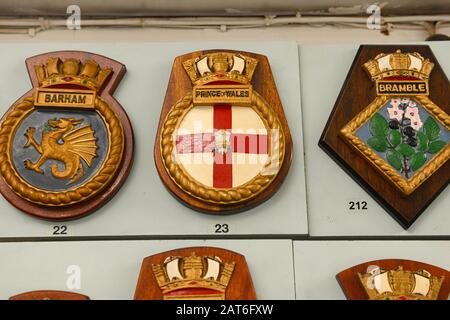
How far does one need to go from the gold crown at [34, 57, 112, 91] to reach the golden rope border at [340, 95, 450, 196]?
534 mm

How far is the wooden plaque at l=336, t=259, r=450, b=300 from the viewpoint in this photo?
117 cm

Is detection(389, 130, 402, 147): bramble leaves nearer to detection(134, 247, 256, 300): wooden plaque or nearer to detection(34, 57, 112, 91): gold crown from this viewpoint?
detection(134, 247, 256, 300): wooden plaque

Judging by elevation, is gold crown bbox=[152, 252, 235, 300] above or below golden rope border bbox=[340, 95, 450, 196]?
below

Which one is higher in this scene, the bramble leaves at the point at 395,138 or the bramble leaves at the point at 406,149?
the bramble leaves at the point at 395,138

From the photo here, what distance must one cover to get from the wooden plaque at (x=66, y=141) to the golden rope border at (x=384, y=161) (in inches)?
18.4

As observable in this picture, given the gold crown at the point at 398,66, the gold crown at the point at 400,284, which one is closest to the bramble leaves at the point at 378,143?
the gold crown at the point at 398,66

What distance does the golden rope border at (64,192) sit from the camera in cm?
124

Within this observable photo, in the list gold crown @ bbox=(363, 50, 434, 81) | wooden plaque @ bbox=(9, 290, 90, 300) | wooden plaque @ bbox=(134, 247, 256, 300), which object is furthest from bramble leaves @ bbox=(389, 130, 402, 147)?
wooden plaque @ bbox=(9, 290, 90, 300)

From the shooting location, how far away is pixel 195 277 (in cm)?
117

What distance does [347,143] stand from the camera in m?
1.31

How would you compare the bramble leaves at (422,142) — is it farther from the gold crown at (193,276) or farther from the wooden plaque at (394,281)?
the gold crown at (193,276)

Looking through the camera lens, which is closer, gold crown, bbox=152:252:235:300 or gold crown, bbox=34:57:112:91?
gold crown, bbox=152:252:235:300

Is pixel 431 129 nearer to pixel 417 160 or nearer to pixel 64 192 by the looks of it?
pixel 417 160
